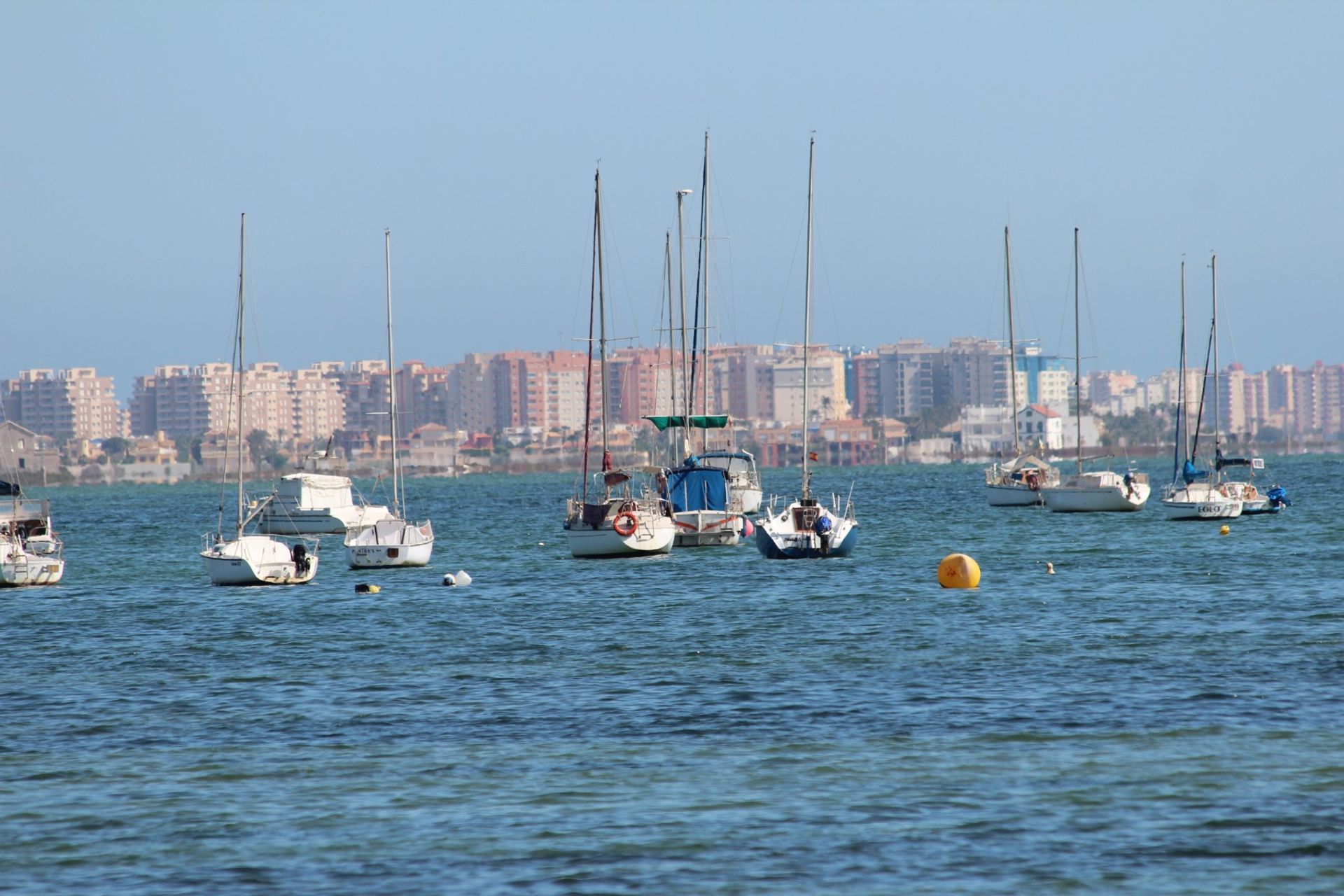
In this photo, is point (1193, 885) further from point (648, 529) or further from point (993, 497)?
point (993, 497)

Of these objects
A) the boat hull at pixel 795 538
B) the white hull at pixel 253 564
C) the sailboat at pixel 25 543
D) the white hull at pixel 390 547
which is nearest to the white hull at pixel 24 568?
the sailboat at pixel 25 543

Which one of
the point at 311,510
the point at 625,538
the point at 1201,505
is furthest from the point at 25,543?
the point at 1201,505

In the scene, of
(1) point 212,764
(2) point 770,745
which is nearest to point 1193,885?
(2) point 770,745

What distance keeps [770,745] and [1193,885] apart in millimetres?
6806

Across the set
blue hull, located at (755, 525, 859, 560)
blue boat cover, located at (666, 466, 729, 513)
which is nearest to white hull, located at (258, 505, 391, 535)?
blue boat cover, located at (666, 466, 729, 513)

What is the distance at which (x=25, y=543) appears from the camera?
160ft

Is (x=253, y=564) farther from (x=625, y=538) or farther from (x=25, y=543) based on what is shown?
(x=625, y=538)

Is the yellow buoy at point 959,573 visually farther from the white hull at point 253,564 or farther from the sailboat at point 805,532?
the white hull at point 253,564

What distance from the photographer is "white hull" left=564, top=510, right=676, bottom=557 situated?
4994 cm

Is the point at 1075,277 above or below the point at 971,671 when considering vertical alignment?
above

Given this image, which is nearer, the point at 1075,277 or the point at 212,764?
the point at 212,764

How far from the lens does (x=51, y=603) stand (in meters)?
41.9

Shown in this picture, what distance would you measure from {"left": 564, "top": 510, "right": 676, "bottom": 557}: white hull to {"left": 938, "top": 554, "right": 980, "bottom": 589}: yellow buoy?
10678 mm

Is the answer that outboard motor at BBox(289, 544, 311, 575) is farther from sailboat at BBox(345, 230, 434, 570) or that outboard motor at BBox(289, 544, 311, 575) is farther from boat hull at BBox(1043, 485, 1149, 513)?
boat hull at BBox(1043, 485, 1149, 513)
